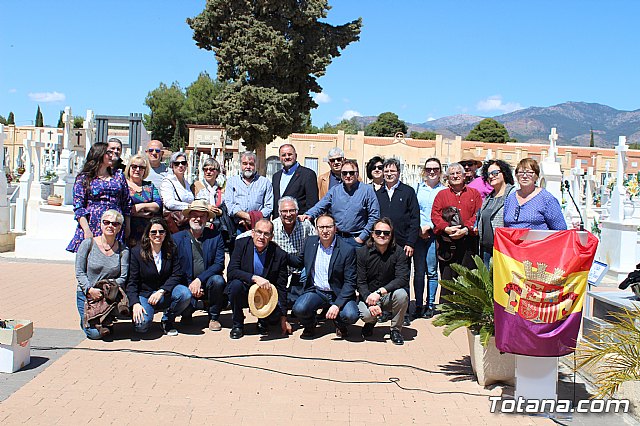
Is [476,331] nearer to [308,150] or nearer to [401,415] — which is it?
[401,415]

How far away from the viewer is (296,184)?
24.9ft

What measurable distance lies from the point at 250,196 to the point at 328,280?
1513mm

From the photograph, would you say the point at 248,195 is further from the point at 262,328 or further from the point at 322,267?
the point at 262,328

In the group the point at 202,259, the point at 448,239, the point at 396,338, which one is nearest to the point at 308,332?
the point at 396,338

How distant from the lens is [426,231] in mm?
7535

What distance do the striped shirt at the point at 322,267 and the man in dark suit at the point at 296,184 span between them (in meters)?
1.09

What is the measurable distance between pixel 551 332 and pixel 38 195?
12.5 metres

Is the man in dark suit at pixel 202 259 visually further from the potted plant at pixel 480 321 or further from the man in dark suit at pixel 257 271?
the potted plant at pixel 480 321

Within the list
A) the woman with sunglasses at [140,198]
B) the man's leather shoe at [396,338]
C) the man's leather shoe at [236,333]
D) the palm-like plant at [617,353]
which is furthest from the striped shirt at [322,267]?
the palm-like plant at [617,353]

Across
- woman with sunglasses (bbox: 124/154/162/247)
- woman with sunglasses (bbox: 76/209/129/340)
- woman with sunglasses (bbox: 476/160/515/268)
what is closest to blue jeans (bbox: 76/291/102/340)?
woman with sunglasses (bbox: 76/209/129/340)

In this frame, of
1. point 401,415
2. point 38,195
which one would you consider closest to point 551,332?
point 401,415

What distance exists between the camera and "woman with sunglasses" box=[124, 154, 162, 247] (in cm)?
719

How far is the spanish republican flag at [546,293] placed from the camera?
14.6 feet

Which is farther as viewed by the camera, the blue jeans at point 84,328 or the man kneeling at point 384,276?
the man kneeling at point 384,276
